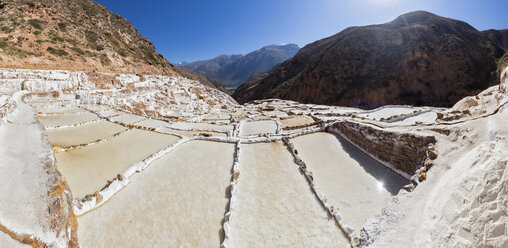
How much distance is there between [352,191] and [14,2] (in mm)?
49647

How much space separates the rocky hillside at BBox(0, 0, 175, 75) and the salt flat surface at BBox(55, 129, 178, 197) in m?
20.0

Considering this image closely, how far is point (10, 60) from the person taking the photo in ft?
60.4

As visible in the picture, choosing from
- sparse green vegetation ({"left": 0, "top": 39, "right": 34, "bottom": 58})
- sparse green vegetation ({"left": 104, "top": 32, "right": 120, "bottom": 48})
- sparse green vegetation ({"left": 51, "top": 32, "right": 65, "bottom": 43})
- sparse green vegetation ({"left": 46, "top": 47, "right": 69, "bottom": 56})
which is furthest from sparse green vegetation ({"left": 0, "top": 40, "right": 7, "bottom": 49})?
sparse green vegetation ({"left": 104, "top": 32, "right": 120, "bottom": 48})

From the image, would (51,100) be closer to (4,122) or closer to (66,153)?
(4,122)

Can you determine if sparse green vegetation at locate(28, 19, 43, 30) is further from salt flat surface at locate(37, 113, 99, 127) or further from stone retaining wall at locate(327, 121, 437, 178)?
stone retaining wall at locate(327, 121, 437, 178)

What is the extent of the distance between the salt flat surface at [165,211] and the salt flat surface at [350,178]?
11.8ft

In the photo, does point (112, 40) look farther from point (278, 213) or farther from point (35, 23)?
point (278, 213)

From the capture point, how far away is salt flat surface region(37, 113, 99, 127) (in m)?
10.9

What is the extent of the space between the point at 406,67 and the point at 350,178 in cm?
4974

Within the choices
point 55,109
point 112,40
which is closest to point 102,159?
point 55,109

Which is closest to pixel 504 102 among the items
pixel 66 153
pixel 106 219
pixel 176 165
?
pixel 176 165

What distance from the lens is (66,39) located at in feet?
92.5

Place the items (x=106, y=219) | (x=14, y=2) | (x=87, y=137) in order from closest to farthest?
(x=106, y=219)
(x=87, y=137)
(x=14, y=2)

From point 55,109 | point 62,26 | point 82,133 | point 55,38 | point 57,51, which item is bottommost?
point 82,133
